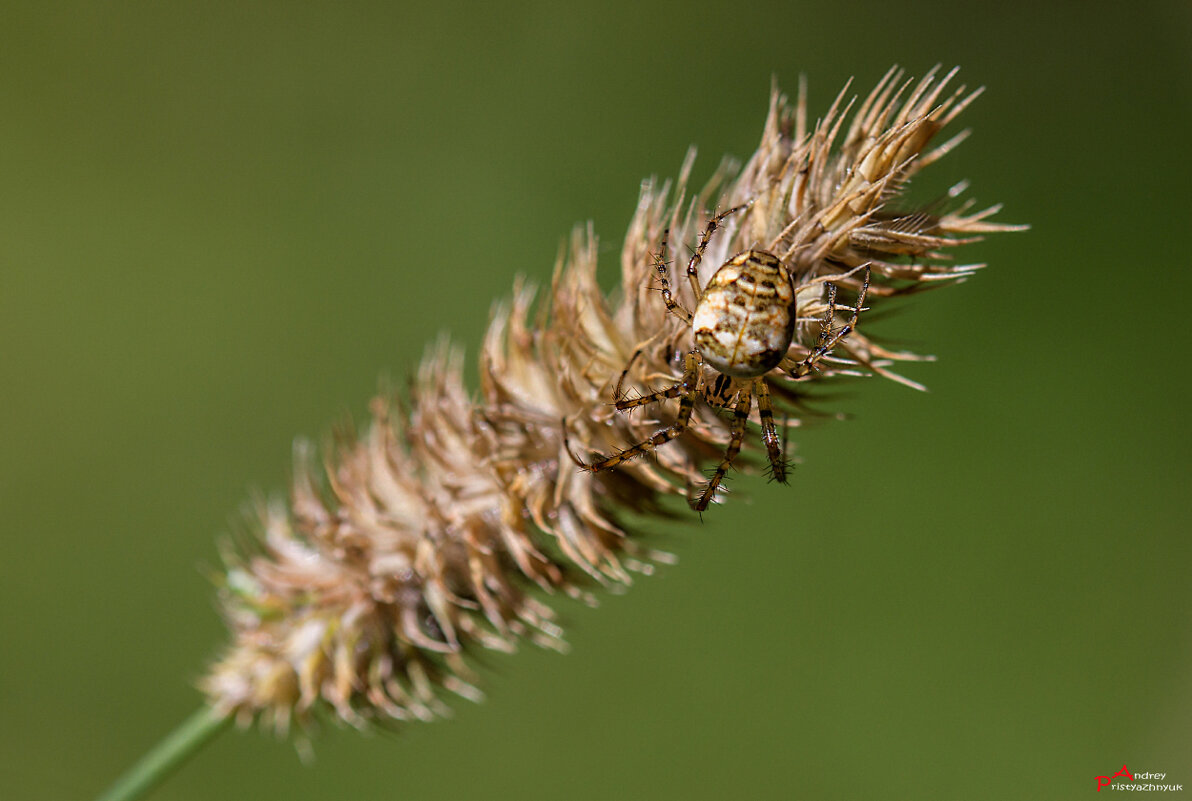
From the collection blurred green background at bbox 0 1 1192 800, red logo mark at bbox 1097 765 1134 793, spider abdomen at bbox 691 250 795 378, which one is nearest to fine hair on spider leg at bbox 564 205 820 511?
spider abdomen at bbox 691 250 795 378

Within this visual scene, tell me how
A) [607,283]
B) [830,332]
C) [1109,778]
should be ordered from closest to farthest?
1. [830,332]
2. [1109,778]
3. [607,283]

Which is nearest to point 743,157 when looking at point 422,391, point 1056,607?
point 1056,607

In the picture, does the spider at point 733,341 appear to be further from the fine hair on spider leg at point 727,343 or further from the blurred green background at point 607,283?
the blurred green background at point 607,283

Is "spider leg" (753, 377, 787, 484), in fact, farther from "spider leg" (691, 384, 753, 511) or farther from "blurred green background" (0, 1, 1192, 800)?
"blurred green background" (0, 1, 1192, 800)

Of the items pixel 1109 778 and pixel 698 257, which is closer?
pixel 698 257

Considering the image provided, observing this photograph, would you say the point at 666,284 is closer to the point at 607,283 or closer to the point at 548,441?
the point at 548,441

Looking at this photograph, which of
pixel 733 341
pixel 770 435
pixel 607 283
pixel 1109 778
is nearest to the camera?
pixel 733 341

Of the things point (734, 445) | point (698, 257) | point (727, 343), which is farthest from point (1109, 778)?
point (698, 257)

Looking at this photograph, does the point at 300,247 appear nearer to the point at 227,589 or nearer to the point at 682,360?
the point at 227,589
